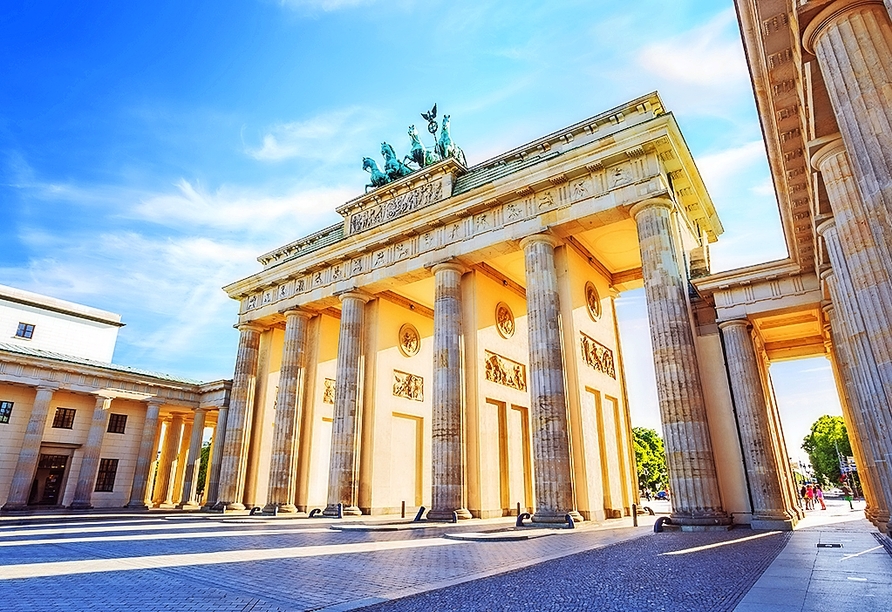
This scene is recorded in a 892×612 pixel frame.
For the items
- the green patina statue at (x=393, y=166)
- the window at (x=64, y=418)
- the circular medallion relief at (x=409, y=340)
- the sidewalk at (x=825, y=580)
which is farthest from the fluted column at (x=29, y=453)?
the sidewalk at (x=825, y=580)

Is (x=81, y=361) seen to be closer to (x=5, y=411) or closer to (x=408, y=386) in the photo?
(x=5, y=411)

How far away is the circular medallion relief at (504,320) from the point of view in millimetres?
25078

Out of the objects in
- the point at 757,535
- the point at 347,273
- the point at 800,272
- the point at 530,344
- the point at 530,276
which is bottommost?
the point at 757,535

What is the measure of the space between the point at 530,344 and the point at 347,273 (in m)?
11.6

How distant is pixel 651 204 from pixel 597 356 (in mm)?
7502

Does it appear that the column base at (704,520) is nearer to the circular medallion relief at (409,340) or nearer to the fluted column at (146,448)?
the circular medallion relief at (409,340)

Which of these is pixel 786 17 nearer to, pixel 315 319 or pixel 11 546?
pixel 11 546

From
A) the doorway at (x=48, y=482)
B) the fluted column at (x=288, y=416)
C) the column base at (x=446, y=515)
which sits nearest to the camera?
the column base at (x=446, y=515)

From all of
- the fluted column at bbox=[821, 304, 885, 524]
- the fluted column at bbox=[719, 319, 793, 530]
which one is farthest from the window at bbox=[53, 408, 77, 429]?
the fluted column at bbox=[821, 304, 885, 524]

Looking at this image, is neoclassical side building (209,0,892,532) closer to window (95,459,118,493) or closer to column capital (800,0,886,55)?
column capital (800,0,886,55)

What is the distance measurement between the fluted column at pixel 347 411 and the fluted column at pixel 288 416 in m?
3.37

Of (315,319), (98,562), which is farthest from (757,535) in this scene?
(315,319)

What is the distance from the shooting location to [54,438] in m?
31.2

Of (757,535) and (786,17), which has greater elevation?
(786,17)
